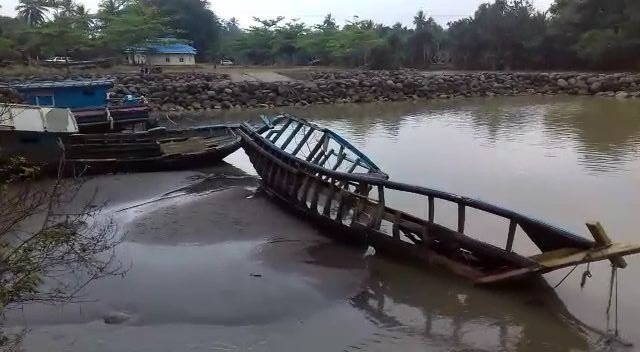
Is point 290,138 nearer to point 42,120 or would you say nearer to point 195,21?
point 42,120

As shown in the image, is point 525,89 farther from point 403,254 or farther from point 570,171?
point 403,254

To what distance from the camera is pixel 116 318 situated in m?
7.48

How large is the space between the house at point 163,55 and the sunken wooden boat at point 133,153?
105 ft

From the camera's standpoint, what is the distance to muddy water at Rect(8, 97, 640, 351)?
23.4ft

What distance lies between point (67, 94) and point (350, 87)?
76.5 ft

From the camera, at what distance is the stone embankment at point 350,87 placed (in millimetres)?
35053

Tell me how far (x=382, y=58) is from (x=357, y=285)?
1820 inches

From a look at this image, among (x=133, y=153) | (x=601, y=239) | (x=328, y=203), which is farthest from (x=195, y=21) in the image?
(x=601, y=239)

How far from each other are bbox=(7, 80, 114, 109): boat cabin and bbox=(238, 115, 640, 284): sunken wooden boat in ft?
35.1

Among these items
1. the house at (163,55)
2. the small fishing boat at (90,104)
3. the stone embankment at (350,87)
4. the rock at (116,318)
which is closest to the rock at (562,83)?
the stone embankment at (350,87)

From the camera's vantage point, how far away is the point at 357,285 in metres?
8.66

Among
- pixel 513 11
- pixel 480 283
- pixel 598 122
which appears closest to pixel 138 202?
pixel 480 283

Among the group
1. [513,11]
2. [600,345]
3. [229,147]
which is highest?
[513,11]

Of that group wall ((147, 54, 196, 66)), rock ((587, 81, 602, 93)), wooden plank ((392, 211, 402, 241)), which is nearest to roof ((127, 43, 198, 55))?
wall ((147, 54, 196, 66))
